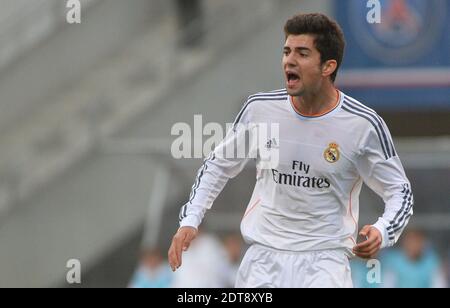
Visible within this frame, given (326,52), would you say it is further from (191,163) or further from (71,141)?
(71,141)

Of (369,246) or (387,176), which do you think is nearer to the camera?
(369,246)

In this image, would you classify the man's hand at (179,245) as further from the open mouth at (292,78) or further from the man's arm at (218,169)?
the open mouth at (292,78)

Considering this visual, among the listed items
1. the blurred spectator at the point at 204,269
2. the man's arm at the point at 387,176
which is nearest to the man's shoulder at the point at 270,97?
the man's arm at the point at 387,176

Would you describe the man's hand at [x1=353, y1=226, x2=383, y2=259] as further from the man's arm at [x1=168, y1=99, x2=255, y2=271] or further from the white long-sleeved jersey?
the man's arm at [x1=168, y1=99, x2=255, y2=271]

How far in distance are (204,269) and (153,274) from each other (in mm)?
487

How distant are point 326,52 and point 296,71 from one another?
0.22 metres

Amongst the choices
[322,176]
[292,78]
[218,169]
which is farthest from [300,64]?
[218,169]

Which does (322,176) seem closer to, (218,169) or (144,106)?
(218,169)

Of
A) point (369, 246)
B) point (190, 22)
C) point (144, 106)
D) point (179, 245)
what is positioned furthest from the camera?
point (190, 22)

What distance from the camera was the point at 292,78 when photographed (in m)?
6.33

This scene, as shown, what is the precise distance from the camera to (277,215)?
6.38m

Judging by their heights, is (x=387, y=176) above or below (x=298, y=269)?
above

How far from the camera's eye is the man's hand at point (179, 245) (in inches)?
245
